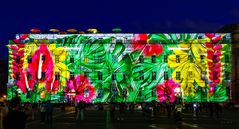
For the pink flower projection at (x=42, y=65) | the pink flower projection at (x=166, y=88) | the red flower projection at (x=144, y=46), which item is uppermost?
the red flower projection at (x=144, y=46)

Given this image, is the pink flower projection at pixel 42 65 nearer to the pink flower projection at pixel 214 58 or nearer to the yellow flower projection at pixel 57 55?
the yellow flower projection at pixel 57 55

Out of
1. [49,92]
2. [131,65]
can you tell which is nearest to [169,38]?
[131,65]

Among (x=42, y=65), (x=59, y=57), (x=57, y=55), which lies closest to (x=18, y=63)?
(x=42, y=65)

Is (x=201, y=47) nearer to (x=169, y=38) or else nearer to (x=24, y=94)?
(x=169, y=38)

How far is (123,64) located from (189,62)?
16581 mm

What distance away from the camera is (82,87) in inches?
5266

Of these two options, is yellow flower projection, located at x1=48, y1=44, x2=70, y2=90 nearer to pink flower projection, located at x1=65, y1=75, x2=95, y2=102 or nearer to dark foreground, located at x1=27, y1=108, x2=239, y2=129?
pink flower projection, located at x1=65, y1=75, x2=95, y2=102

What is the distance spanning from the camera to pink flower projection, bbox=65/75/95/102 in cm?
13225

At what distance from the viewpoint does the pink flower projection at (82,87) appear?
132250 mm

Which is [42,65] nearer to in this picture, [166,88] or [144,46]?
[144,46]

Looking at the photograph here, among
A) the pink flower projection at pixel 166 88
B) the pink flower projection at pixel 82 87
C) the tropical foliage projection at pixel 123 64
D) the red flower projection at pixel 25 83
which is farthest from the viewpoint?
the tropical foliage projection at pixel 123 64

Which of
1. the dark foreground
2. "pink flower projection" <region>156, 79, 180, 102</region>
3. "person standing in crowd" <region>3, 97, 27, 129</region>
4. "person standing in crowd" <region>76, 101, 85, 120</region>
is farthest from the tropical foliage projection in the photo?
"person standing in crowd" <region>3, 97, 27, 129</region>

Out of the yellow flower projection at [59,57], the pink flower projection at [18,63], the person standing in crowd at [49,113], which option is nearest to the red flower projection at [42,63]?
the yellow flower projection at [59,57]

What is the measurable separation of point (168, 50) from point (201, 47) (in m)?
8.33
